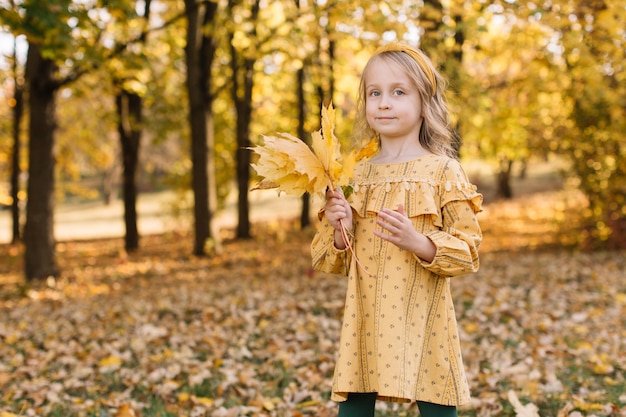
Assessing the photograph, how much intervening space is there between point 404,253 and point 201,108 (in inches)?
378

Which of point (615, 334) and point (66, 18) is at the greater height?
point (66, 18)

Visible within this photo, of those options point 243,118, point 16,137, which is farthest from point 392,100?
point 16,137

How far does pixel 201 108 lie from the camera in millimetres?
11477

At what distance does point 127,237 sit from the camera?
15.0 m

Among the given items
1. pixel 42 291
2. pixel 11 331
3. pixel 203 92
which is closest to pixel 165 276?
pixel 42 291

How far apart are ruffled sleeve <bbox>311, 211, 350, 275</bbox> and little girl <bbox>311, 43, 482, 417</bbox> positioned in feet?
0.06

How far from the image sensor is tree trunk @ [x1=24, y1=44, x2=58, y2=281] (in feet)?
30.1

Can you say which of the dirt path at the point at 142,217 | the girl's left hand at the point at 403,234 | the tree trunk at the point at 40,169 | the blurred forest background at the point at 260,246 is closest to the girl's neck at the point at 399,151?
the girl's left hand at the point at 403,234

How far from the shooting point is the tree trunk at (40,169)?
361 inches

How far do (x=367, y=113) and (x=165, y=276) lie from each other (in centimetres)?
873

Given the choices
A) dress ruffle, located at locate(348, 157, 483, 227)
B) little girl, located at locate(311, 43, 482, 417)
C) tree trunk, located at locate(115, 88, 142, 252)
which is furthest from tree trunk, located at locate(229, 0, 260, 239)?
dress ruffle, located at locate(348, 157, 483, 227)

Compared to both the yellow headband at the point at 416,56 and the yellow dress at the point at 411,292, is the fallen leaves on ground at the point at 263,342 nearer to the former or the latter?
the yellow dress at the point at 411,292

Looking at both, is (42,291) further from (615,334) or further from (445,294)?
(445,294)

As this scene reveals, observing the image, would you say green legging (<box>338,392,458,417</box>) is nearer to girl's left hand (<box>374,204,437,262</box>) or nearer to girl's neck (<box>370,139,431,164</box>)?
girl's left hand (<box>374,204,437,262</box>)
